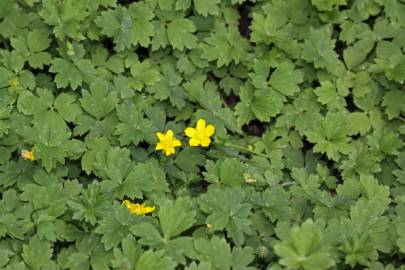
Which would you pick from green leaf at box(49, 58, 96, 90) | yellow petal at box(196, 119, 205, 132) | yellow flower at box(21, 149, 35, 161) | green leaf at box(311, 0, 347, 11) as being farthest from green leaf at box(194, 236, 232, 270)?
green leaf at box(311, 0, 347, 11)

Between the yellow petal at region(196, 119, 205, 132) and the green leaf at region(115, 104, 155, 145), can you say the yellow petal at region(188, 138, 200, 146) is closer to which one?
the yellow petal at region(196, 119, 205, 132)

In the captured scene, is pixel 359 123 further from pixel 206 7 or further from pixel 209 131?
pixel 206 7

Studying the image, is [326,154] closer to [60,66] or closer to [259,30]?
[259,30]

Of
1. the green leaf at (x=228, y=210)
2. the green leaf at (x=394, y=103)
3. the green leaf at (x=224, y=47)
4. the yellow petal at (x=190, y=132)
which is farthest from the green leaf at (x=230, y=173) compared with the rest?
the green leaf at (x=394, y=103)

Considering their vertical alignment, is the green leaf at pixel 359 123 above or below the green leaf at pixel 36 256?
above

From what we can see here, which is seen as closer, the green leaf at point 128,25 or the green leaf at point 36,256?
the green leaf at point 36,256

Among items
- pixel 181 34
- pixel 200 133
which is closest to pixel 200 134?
pixel 200 133

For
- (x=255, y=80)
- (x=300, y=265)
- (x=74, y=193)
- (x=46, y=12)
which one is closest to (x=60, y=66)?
(x=46, y=12)

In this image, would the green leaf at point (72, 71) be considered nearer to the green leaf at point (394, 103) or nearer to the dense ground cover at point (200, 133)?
the dense ground cover at point (200, 133)
